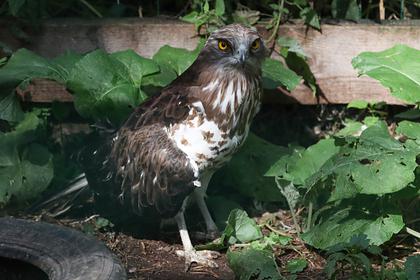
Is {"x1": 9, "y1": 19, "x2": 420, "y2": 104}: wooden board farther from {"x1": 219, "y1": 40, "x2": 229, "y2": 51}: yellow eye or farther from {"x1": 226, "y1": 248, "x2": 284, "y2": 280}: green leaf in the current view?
{"x1": 226, "y1": 248, "x2": 284, "y2": 280}: green leaf

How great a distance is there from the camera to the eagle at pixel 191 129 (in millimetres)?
5199

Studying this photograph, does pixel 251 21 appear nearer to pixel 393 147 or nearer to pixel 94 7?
pixel 94 7

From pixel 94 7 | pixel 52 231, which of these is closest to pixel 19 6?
pixel 94 7

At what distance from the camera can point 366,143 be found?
5086mm

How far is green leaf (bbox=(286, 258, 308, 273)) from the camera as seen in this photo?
519cm

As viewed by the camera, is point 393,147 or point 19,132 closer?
point 393,147

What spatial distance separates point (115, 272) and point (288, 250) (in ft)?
5.81

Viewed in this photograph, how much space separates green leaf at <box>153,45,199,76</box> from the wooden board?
0.23 meters

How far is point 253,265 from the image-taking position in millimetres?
5094

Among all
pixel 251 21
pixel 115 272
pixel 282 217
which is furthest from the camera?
pixel 251 21

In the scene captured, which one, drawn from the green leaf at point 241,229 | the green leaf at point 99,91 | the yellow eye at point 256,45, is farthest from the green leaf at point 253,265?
the green leaf at point 99,91

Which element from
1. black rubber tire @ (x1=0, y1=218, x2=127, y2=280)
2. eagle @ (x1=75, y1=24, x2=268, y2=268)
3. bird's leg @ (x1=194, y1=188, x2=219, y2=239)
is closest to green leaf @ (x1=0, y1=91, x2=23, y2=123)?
eagle @ (x1=75, y1=24, x2=268, y2=268)

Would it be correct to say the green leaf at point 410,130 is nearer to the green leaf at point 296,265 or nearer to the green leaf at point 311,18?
the green leaf at point 296,265

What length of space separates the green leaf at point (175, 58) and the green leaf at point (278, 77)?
495 mm
